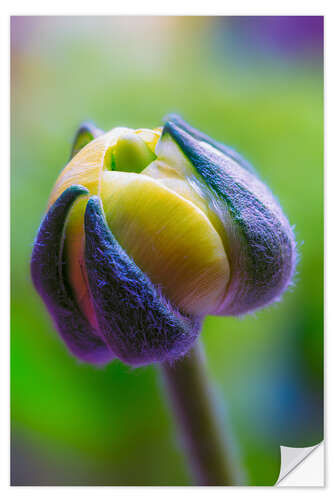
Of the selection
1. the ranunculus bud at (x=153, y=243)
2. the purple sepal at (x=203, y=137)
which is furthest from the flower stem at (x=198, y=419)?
the purple sepal at (x=203, y=137)

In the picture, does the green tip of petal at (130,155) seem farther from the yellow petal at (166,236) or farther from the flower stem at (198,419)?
the flower stem at (198,419)

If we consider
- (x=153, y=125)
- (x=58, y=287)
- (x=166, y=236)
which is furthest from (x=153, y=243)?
(x=153, y=125)

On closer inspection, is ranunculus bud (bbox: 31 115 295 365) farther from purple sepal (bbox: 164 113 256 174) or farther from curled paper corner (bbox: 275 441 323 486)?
curled paper corner (bbox: 275 441 323 486)

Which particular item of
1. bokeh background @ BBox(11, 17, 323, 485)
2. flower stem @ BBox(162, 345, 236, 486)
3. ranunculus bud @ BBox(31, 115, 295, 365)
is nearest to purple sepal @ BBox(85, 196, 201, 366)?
ranunculus bud @ BBox(31, 115, 295, 365)

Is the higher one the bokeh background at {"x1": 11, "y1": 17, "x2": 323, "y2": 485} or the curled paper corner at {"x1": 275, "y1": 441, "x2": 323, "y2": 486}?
the bokeh background at {"x1": 11, "y1": 17, "x2": 323, "y2": 485}

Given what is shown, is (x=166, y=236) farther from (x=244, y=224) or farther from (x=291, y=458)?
(x=291, y=458)

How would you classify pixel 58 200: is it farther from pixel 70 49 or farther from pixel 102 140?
pixel 70 49

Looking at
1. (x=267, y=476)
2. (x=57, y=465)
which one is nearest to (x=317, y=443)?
(x=267, y=476)
